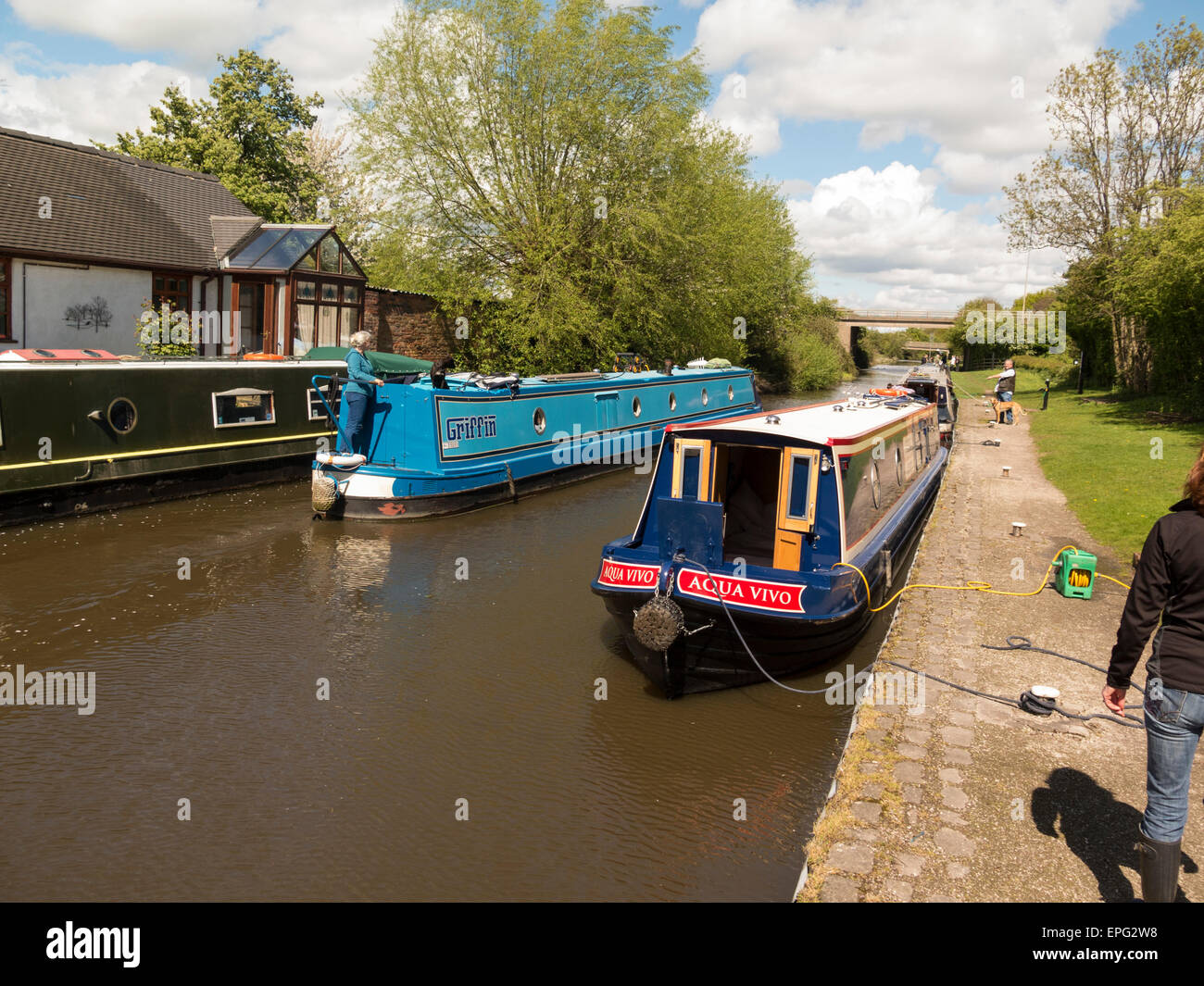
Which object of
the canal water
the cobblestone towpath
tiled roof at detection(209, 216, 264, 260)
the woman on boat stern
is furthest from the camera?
tiled roof at detection(209, 216, 264, 260)

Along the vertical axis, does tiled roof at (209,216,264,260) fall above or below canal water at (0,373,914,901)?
above

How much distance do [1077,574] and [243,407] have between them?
39.4 ft

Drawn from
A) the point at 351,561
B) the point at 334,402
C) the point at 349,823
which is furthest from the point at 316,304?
the point at 349,823

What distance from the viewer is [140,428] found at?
39.9 feet

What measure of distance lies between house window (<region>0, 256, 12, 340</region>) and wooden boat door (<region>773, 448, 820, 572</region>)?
16.2 metres

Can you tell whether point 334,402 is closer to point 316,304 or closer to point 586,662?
point 316,304

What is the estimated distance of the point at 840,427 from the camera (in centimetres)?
811

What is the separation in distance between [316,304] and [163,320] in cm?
324

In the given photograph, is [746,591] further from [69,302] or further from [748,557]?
[69,302]

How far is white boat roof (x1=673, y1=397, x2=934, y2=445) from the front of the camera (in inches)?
282

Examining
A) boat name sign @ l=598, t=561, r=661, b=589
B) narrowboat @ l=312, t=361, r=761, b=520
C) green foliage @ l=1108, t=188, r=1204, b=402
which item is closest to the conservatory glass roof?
narrowboat @ l=312, t=361, r=761, b=520

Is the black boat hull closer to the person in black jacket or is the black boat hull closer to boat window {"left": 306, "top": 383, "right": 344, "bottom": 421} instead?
the person in black jacket
